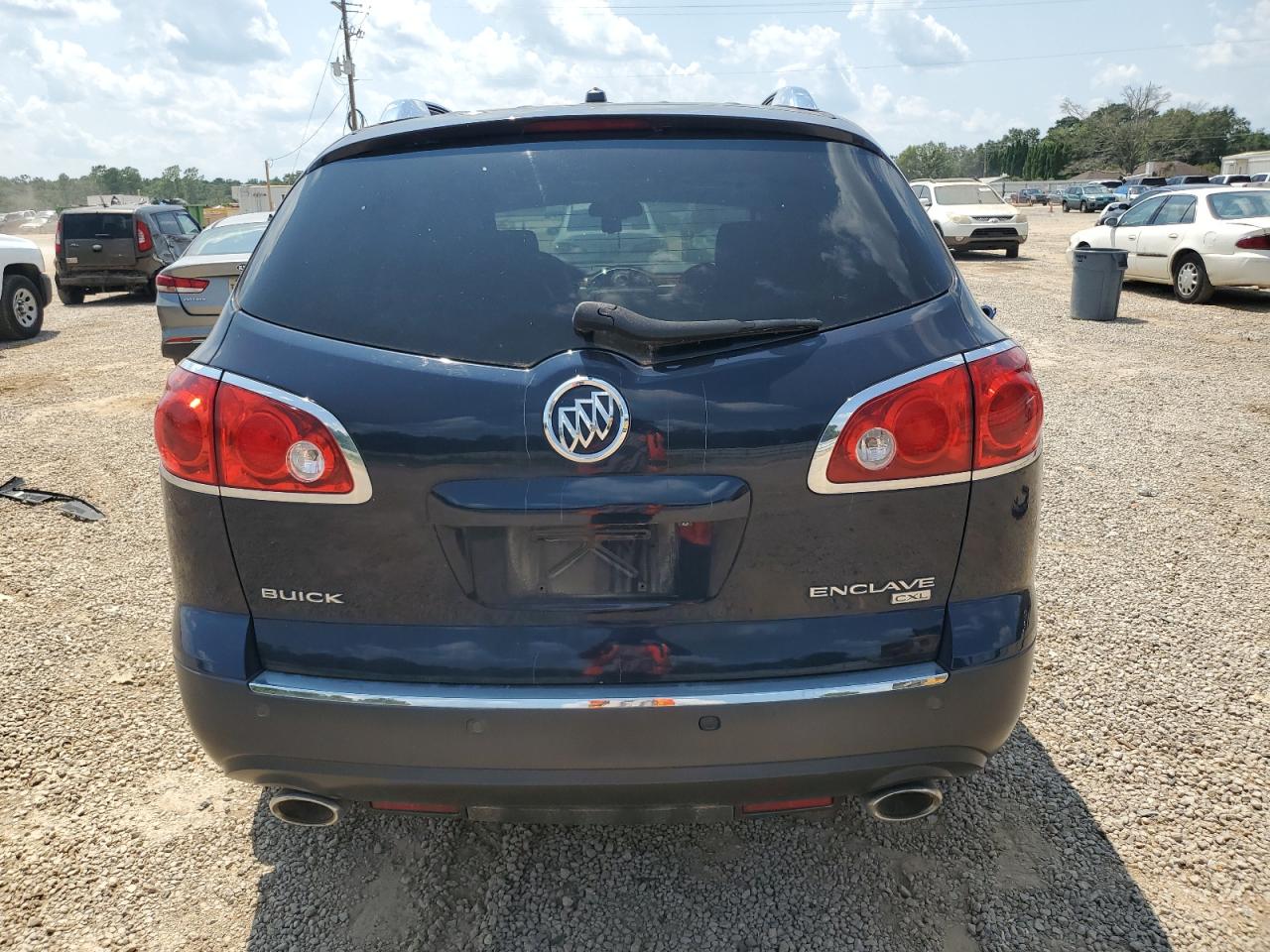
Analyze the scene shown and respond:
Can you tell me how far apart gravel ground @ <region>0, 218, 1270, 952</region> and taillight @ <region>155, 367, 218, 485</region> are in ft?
3.95

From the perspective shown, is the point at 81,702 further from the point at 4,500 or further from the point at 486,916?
the point at 4,500

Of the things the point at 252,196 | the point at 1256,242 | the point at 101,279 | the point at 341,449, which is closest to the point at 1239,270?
the point at 1256,242

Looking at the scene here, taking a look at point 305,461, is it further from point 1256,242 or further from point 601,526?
point 1256,242

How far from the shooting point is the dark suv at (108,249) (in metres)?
17.2

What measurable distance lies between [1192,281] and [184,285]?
13.9 meters

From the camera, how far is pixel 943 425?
1.97 m

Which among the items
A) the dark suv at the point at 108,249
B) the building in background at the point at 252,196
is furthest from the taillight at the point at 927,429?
the building in background at the point at 252,196

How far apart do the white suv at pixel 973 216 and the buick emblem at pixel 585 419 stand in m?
21.9

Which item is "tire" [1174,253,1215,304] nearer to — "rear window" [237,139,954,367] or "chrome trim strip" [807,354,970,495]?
"rear window" [237,139,954,367]

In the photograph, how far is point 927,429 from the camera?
1960mm

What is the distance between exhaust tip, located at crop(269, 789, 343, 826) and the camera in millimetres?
2137

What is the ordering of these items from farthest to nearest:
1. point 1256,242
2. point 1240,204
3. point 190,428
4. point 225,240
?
point 1240,204, point 1256,242, point 225,240, point 190,428

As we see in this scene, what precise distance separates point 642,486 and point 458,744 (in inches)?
25.4

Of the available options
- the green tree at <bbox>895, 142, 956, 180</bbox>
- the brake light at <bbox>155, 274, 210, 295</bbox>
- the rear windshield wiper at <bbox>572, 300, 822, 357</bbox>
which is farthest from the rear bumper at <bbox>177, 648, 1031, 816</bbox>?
the green tree at <bbox>895, 142, 956, 180</bbox>
